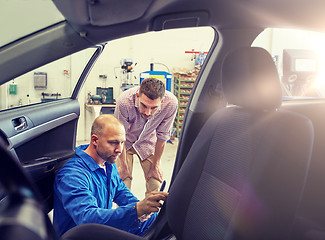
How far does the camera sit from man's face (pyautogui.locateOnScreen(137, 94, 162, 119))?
8.28 ft

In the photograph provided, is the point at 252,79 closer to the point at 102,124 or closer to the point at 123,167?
the point at 102,124

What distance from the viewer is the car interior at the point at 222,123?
1122mm

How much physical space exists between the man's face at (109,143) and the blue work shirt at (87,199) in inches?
2.6

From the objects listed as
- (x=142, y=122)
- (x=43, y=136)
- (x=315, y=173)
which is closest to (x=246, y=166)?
(x=315, y=173)

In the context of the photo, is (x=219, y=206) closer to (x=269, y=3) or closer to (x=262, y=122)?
(x=262, y=122)

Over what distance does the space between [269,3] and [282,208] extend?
0.92 meters

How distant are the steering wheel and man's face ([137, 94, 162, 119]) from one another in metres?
2.08

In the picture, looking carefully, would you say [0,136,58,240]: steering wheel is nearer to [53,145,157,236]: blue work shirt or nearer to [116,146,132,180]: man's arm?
[53,145,157,236]: blue work shirt

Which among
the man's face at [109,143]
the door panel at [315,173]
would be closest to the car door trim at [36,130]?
the man's face at [109,143]

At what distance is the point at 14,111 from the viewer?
166cm

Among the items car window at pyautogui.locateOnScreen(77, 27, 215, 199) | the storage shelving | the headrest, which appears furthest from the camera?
the storage shelving

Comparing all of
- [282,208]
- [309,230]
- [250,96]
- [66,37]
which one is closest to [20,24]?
[66,37]

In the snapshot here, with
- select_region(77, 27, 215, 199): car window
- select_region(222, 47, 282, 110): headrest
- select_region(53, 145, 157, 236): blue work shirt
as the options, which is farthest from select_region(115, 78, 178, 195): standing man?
select_region(77, 27, 215, 199): car window

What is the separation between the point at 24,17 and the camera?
1277mm
